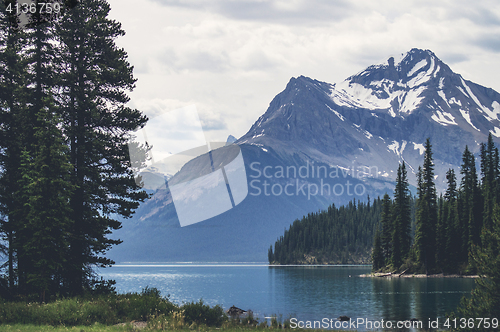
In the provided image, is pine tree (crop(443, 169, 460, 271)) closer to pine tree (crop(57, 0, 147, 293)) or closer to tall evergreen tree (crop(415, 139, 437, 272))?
tall evergreen tree (crop(415, 139, 437, 272))

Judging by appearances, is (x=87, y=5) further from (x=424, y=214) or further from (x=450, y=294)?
(x=424, y=214)

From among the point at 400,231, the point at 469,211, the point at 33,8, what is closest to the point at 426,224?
the point at 400,231

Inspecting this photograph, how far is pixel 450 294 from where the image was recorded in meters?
70.0

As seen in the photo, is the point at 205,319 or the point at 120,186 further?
the point at 120,186

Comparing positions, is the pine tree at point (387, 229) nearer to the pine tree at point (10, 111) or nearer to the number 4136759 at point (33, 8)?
the pine tree at point (10, 111)

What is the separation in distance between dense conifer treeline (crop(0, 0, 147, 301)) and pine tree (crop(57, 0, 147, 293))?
0.07 m

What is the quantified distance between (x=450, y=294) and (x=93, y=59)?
56.7 m

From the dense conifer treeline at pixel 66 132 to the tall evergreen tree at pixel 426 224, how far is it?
83428 mm

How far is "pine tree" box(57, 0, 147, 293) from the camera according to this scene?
3700 centimetres

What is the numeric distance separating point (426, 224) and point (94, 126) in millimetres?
87329

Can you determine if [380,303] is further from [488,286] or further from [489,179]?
[489,179]

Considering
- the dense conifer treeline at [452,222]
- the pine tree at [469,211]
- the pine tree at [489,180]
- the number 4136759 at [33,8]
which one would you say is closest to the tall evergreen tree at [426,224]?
the dense conifer treeline at [452,222]

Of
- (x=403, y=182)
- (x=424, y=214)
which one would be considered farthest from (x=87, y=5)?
(x=403, y=182)

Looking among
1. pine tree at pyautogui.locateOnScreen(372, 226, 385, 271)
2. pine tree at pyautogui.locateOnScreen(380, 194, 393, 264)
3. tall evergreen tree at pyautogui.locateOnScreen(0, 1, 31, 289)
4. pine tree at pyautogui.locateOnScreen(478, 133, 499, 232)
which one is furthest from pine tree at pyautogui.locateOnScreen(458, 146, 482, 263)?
tall evergreen tree at pyautogui.locateOnScreen(0, 1, 31, 289)
